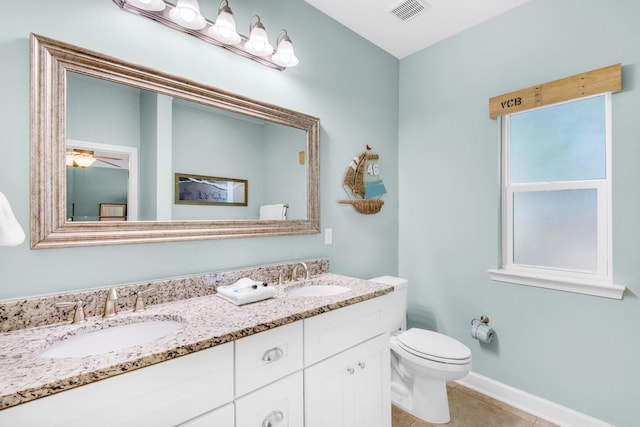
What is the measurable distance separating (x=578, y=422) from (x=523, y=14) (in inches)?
98.2

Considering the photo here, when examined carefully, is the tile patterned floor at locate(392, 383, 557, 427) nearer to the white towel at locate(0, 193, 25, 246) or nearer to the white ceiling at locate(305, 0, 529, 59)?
the white towel at locate(0, 193, 25, 246)

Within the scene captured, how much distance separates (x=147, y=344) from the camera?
871mm

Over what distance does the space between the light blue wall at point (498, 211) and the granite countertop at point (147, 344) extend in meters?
1.09

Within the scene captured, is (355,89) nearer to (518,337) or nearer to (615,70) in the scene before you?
(615,70)

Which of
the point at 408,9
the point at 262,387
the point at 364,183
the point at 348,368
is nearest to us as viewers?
the point at 262,387

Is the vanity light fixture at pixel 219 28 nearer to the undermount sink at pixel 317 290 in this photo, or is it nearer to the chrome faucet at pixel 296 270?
the chrome faucet at pixel 296 270

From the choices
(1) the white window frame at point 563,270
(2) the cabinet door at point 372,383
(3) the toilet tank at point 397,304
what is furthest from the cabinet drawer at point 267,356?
(1) the white window frame at point 563,270

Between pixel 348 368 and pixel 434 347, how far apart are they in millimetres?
713

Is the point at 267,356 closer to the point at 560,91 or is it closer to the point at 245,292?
the point at 245,292

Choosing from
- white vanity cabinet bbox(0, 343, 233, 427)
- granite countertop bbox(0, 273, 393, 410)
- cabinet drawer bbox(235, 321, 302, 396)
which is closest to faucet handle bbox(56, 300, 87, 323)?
granite countertop bbox(0, 273, 393, 410)

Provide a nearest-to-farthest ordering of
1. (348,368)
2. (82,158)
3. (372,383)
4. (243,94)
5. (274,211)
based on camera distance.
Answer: (82,158) < (348,368) < (372,383) < (243,94) < (274,211)

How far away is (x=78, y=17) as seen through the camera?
45.7 inches

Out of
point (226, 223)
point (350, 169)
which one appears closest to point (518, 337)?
point (350, 169)

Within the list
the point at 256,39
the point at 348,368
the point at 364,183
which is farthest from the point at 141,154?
the point at 364,183
